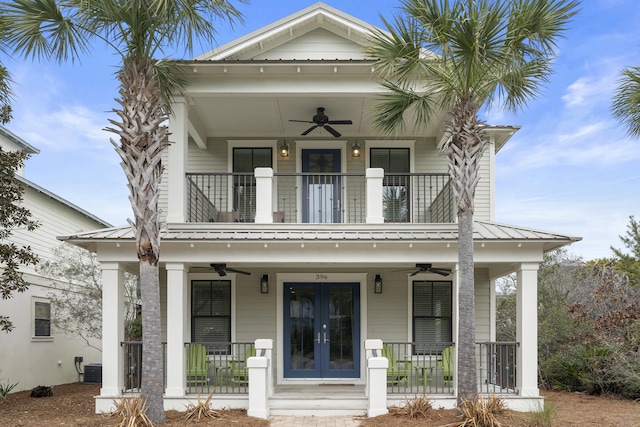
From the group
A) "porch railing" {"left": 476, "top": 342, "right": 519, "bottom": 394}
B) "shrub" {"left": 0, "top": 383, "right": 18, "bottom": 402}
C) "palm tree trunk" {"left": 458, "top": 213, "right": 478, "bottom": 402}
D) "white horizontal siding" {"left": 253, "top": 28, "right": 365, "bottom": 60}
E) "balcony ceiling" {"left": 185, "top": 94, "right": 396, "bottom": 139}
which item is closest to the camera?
"palm tree trunk" {"left": 458, "top": 213, "right": 478, "bottom": 402}

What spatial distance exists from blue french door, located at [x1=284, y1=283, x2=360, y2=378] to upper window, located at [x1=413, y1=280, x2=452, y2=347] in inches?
56.5

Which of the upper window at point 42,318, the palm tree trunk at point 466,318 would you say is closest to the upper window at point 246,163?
the palm tree trunk at point 466,318

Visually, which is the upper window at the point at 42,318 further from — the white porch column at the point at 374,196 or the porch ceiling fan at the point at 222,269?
the white porch column at the point at 374,196

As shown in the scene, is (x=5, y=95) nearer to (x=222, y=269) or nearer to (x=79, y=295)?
(x=222, y=269)

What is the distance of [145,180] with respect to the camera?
9.06m

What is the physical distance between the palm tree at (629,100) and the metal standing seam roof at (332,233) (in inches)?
136

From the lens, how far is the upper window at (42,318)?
650 inches

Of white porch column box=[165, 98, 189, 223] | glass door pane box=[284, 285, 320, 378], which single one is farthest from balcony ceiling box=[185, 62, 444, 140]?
glass door pane box=[284, 285, 320, 378]

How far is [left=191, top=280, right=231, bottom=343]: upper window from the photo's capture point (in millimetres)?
13117

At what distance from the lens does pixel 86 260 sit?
18000mm

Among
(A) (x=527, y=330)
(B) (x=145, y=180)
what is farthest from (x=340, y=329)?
(B) (x=145, y=180)

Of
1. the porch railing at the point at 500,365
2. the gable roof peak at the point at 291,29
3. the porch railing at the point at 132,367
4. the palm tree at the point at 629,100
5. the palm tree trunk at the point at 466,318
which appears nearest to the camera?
the palm tree trunk at the point at 466,318

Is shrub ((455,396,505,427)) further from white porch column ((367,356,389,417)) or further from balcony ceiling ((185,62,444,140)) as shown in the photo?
balcony ceiling ((185,62,444,140))

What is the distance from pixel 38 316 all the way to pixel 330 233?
1084cm
